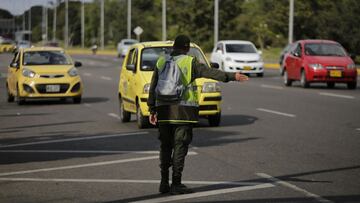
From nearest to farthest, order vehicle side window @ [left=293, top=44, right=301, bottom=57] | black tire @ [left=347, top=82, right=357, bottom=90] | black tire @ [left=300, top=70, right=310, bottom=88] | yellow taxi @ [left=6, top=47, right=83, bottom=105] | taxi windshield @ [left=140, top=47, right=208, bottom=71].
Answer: taxi windshield @ [left=140, top=47, right=208, bottom=71] < yellow taxi @ [left=6, top=47, right=83, bottom=105] < black tire @ [left=347, top=82, right=357, bottom=90] < black tire @ [left=300, top=70, right=310, bottom=88] < vehicle side window @ [left=293, top=44, right=301, bottom=57]

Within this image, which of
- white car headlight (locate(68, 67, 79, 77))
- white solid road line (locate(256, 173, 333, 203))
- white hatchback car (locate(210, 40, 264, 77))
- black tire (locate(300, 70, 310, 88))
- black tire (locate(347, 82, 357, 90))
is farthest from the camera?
white hatchback car (locate(210, 40, 264, 77))

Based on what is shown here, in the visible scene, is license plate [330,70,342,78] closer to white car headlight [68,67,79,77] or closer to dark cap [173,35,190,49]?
white car headlight [68,67,79,77]

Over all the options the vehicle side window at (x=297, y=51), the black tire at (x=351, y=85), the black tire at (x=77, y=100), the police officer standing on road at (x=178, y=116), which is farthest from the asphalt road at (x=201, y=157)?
the vehicle side window at (x=297, y=51)

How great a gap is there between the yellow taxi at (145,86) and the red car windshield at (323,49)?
12.5m

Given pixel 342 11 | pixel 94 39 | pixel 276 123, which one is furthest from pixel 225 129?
pixel 94 39

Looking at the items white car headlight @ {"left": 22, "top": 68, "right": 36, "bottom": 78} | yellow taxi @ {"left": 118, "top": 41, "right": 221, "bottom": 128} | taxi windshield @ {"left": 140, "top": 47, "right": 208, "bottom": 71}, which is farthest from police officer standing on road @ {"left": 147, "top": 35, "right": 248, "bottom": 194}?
white car headlight @ {"left": 22, "top": 68, "right": 36, "bottom": 78}

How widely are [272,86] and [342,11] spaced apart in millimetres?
21978

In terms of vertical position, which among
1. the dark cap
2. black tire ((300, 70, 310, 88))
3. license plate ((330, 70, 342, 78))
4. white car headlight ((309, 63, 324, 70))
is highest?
the dark cap

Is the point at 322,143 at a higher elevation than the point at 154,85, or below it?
below

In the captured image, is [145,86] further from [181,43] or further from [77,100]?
[77,100]

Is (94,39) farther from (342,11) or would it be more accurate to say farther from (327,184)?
(327,184)

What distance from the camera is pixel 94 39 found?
5182 inches

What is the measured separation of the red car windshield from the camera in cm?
2928

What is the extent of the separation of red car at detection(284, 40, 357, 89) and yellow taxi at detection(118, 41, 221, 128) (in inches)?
461
